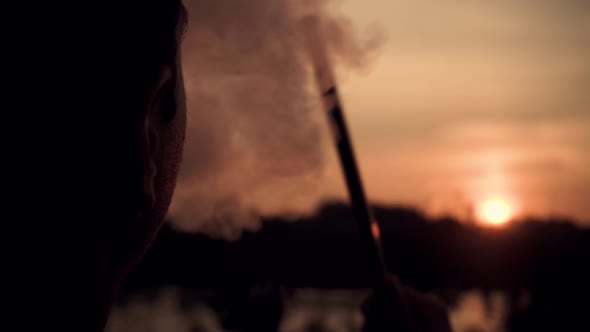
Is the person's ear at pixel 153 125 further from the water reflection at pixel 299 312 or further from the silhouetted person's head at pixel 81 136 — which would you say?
the water reflection at pixel 299 312

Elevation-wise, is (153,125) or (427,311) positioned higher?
(153,125)

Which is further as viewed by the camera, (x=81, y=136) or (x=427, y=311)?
(x=427, y=311)

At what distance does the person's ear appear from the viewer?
1.05m

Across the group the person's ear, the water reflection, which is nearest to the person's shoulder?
the person's ear

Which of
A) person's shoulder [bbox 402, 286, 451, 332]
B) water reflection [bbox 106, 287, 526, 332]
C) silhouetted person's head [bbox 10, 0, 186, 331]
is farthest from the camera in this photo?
Answer: water reflection [bbox 106, 287, 526, 332]

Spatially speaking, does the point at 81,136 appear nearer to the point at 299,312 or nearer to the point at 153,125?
the point at 153,125

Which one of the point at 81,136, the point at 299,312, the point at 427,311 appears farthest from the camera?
the point at 299,312

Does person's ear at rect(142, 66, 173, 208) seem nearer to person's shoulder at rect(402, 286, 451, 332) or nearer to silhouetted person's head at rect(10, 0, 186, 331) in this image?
silhouetted person's head at rect(10, 0, 186, 331)

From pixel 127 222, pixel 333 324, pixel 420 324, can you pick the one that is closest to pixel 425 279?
pixel 333 324

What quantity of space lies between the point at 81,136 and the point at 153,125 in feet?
0.42

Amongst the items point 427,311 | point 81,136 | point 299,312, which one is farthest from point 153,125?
point 299,312

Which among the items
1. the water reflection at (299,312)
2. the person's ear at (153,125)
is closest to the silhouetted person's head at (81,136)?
the person's ear at (153,125)

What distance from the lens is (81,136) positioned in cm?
102

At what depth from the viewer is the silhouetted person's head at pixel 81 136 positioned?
100cm
